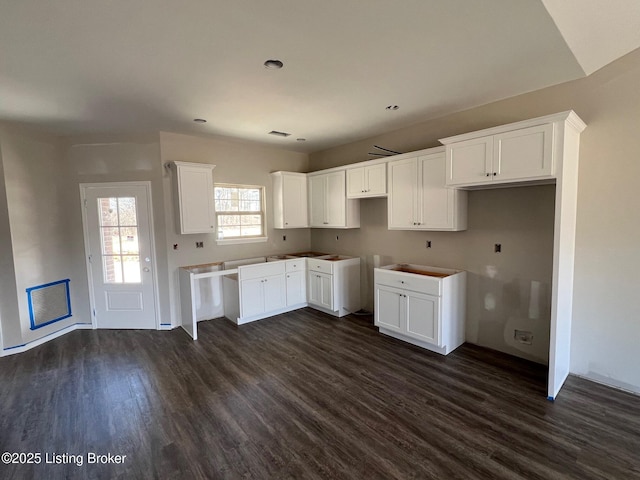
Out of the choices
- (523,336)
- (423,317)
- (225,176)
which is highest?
(225,176)

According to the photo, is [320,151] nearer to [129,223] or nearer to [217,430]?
[129,223]

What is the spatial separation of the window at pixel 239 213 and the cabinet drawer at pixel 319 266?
96 centimetres

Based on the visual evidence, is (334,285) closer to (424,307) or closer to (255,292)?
(255,292)

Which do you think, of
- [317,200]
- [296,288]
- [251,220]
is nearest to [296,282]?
[296,288]

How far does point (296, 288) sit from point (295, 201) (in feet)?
4.88

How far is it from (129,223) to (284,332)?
105 inches

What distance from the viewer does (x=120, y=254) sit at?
4207 millimetres

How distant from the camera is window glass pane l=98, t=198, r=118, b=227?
A: 416cm

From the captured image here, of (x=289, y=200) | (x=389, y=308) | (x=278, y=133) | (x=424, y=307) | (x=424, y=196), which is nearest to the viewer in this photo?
(x=424, y=307)

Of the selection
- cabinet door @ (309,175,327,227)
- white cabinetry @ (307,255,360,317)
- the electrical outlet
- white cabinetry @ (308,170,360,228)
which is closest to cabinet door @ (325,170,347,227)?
white cabinetry @ (308,170,360,228)

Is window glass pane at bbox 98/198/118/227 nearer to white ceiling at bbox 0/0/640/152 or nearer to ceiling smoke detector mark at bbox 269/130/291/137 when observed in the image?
white ceiling at bbox 0/0/640/152

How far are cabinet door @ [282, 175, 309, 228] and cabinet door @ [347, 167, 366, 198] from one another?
3.38 ft

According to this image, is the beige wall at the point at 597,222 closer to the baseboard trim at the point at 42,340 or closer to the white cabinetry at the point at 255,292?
the white cabinetry at the point at 255,292

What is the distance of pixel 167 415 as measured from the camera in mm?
2402
